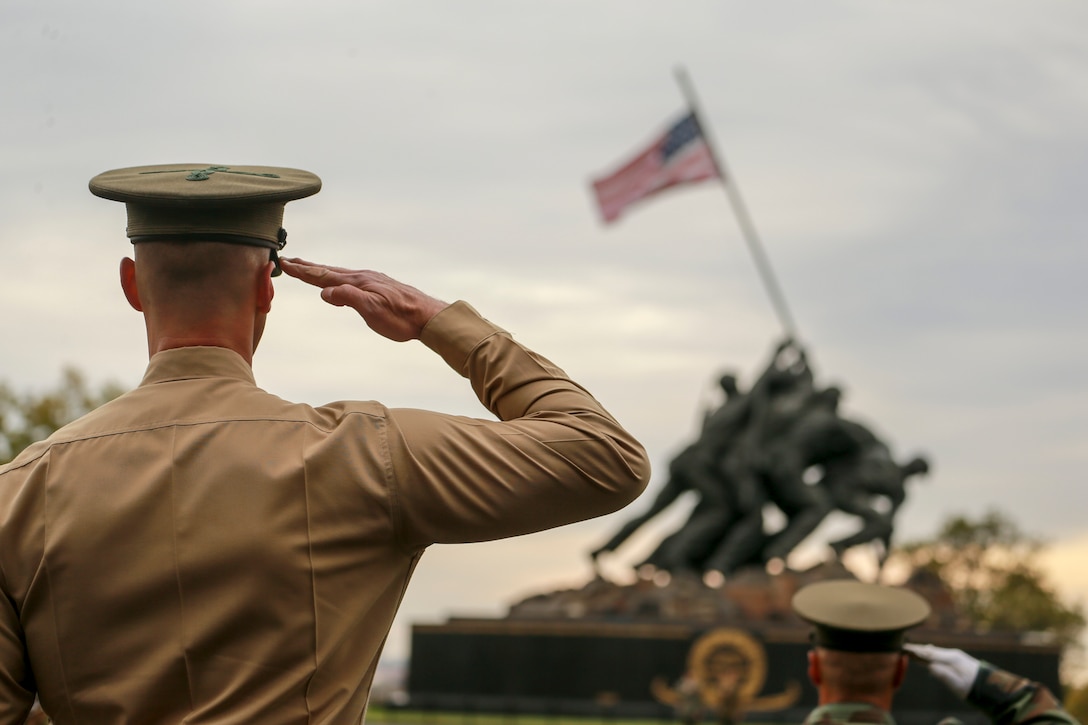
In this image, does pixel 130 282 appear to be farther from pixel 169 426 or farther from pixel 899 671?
pixel 899 671

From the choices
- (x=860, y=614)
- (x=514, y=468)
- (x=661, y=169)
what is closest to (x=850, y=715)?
(x=860, y=614)

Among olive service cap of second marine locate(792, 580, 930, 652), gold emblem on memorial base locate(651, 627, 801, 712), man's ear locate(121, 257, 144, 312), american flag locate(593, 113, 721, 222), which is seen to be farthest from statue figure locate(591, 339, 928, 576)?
man's ear locate(121, 257, 144, 312)

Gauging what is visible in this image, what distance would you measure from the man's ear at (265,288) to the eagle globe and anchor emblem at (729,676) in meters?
16.5

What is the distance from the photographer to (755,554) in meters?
20.1

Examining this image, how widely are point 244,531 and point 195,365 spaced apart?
0.88 feet

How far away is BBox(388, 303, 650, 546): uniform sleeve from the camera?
5.96ft

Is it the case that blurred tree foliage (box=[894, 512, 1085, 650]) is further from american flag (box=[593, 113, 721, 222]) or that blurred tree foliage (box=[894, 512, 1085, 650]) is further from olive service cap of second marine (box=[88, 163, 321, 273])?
olive service cap of second marine (box=[88, 163, 321, 273])

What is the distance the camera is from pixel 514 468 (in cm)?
184

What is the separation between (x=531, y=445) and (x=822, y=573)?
17.7 m

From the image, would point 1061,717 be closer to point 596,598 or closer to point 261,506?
point 261,506

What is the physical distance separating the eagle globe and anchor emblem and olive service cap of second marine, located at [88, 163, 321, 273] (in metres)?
16.5

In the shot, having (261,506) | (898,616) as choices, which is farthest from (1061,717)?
(261,506)

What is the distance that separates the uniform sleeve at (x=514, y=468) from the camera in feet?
5.96

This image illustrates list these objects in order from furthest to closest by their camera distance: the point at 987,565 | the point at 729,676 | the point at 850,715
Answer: the point at 987,565
the point at 729,676
the point at 850,715
